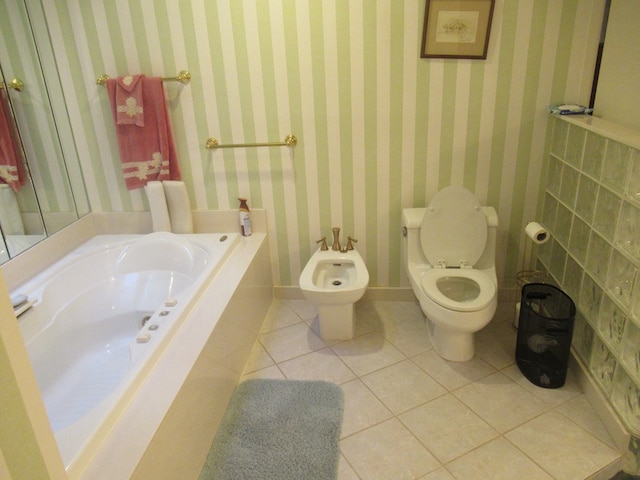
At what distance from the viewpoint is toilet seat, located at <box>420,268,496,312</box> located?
7.68 feet

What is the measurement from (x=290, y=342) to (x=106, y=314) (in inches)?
39.3

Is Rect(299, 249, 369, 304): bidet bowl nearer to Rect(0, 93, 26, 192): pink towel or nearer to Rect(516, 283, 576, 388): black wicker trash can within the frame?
Rect(516, 283, 576, 388): black wicker trash can

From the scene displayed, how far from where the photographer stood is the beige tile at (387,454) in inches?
75.0

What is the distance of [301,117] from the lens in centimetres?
279

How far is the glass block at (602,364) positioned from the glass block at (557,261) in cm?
48

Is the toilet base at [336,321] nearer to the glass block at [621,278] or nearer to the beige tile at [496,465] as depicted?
the beige tile at [496,465]

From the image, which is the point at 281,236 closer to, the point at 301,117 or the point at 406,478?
the point at 301,117

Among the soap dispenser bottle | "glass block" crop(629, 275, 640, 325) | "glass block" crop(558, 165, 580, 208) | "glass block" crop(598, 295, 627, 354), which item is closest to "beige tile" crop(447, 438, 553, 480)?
"glass block" crop(598, 295, 627, 354)

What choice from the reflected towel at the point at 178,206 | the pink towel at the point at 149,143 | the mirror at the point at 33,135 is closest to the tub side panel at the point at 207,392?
the reflected towel at the point at 178,206

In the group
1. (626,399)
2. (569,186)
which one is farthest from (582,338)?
(569,186)

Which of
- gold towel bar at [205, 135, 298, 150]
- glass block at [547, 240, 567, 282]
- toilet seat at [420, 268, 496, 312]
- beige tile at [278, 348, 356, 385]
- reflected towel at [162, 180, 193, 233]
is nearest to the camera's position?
toilet seat at [420, 268, 496, 312]

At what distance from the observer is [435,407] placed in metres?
2.24

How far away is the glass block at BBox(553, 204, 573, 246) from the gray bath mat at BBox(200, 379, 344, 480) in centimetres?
141

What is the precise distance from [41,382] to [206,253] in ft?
3.38
